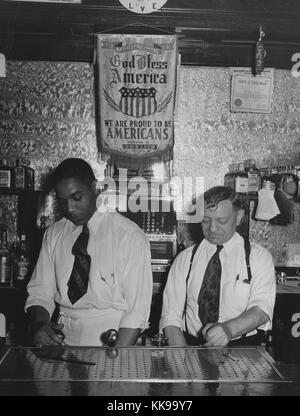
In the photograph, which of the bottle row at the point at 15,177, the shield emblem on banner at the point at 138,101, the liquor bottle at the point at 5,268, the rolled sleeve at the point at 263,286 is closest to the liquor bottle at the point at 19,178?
the bottle row at the point at 15,177

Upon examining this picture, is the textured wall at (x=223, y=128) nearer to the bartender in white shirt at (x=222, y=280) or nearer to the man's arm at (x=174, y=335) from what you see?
the bartender in white shirt at (x=222, y=280)

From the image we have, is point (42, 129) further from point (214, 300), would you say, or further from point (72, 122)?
point (214, 300)

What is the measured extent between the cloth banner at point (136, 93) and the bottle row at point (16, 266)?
48.2 inches

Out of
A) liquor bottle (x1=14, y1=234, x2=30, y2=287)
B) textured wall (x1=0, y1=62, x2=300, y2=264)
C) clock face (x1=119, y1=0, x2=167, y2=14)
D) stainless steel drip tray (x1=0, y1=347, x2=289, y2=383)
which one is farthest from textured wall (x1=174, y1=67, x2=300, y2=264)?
stainless steel drip tray (x1=0, y1=347, x2=289, y2=383)

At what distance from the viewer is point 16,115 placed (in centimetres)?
501

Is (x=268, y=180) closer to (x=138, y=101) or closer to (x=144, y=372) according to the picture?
(x=138, y=101)

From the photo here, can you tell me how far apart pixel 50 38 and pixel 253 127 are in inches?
84.4

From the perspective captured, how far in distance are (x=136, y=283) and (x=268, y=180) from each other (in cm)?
235

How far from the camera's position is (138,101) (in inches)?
175

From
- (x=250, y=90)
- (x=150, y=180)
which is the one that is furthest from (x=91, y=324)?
(x=250, y=90)

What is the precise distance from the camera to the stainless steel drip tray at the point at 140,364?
6.36ft

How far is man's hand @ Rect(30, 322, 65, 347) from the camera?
255cm
